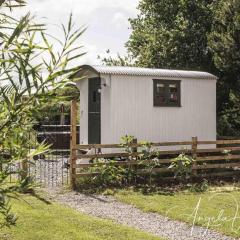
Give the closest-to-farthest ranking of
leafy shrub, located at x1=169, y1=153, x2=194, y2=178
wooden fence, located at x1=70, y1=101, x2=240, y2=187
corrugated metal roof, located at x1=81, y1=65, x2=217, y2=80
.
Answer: wooden fence, located at x1=70, y1=101, x2=240, y2=187, leafy shrub, located at x1=169, y1=153, x2=194, y2=178, corrugated metal roof, located at x1=81, y1=65, x2=217, y2=80

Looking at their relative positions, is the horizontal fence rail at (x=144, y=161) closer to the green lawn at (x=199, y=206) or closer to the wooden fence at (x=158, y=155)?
the wooden fence at (x=158, y=155)

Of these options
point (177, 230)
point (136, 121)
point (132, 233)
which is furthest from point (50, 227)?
point (136, 121)

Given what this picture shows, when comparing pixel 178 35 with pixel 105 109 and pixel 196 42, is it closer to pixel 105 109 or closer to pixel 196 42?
pixel 196 42

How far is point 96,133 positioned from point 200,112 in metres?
3.80

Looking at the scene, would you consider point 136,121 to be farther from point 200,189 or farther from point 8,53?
point 8,53

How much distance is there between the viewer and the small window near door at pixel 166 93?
15531mm

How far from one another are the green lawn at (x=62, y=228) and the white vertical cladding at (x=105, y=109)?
5788mm

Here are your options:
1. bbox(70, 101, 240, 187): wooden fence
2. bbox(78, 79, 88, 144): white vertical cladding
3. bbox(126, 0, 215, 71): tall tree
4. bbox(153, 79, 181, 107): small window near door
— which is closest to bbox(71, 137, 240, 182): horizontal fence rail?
bbox(70, 101, 240, 187): wooden fence

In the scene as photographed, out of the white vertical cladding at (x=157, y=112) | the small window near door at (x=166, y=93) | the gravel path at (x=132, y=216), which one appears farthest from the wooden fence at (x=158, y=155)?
the small window near door at (x=166, y=93)

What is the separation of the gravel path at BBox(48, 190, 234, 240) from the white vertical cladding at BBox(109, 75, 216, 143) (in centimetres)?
404

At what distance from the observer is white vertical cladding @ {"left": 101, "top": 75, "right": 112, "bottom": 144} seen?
1478cm

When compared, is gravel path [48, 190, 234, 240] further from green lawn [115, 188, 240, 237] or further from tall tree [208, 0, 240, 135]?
tall tree [208, 0, 240, 135]

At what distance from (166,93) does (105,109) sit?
223 centimetres

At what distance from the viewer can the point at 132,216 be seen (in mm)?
9242
